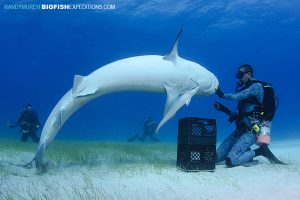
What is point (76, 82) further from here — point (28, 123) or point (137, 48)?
point (137, 48)

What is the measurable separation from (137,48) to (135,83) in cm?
5896

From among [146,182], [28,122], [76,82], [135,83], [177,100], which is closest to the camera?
[146,182]

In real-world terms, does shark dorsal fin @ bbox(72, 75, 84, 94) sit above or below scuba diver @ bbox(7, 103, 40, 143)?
above

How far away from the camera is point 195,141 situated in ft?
24.1

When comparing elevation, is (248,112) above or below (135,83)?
below

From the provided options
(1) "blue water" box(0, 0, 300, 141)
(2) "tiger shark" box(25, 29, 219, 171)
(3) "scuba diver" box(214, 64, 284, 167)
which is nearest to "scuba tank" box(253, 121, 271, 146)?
(3) "scuba diver" box(214, 64, 284, 167)

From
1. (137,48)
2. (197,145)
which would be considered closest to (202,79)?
(197,145)

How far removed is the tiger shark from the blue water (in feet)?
112

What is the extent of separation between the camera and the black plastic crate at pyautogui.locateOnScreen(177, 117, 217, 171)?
7.25 metres

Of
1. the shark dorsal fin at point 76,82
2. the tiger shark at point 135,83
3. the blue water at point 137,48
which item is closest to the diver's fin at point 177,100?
the tiger shark at point 135,83

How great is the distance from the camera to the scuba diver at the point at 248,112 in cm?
777

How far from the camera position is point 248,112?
26.3 ft

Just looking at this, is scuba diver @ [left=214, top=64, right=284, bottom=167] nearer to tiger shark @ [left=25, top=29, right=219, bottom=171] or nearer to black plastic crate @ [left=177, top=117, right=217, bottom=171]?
black plastic crate @ [left=177, top=117, right=217, bottom=171]

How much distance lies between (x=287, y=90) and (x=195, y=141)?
10950 cm
